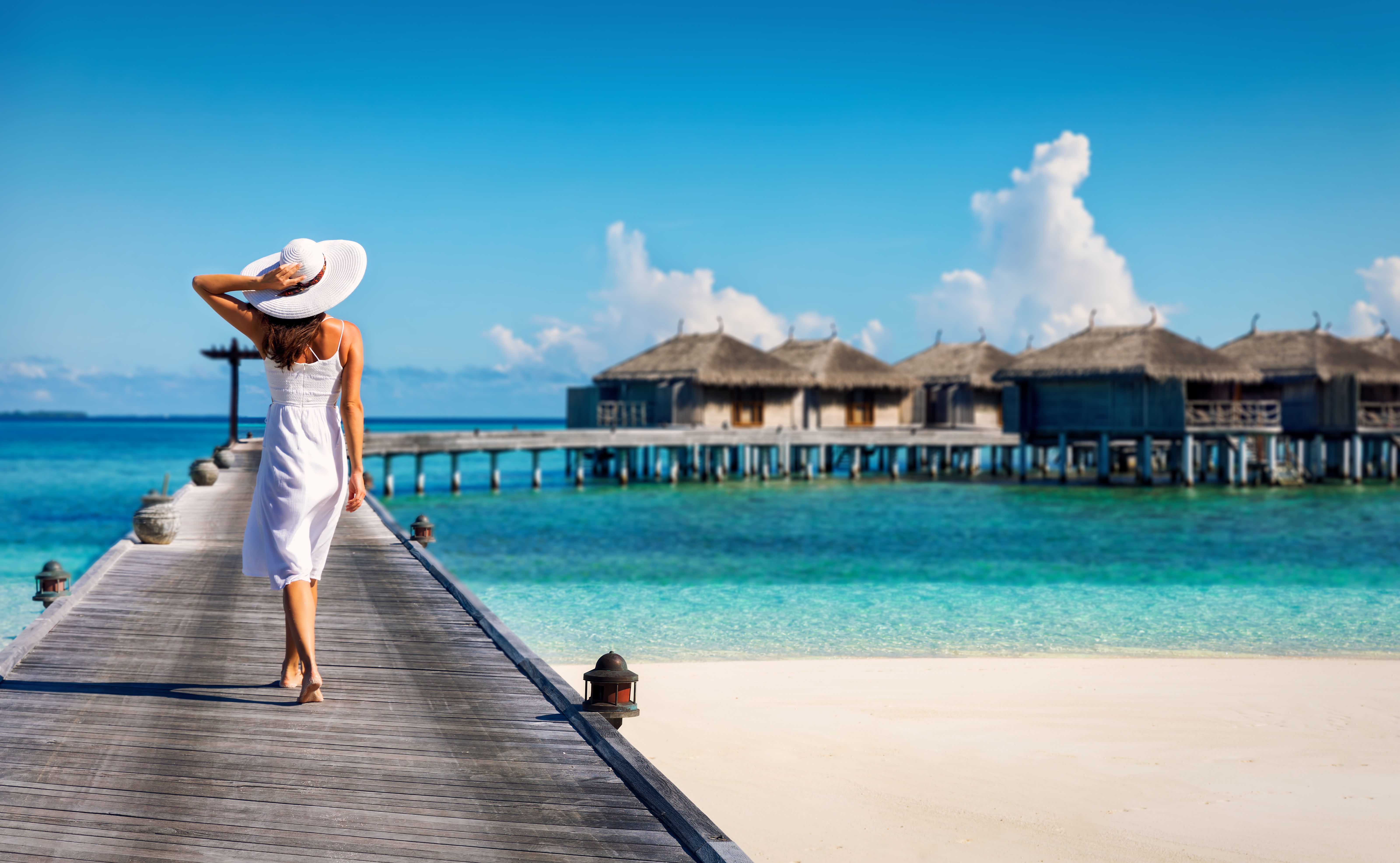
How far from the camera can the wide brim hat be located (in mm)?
4352

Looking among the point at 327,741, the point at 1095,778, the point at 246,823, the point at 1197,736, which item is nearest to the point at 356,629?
the point at 327,741

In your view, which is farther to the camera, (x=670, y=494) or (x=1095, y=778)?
(x=670, y=494)

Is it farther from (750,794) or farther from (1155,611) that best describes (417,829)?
(1155,611)

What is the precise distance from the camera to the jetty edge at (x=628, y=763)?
10.7 ft

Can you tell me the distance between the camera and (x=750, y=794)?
20.7 ft

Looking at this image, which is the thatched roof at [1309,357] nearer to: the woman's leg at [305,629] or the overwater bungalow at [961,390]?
the overwater bungalow at [961,390]

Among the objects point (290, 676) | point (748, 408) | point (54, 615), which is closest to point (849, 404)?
point (748, 408)

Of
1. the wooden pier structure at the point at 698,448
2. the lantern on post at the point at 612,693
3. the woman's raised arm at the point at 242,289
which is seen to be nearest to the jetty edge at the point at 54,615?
the woman's raised arm at the point at 242,289

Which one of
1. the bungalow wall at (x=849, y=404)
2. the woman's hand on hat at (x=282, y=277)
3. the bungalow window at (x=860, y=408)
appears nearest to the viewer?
the woman's hand on hat at (x=282, y=277)

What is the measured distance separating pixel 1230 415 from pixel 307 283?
115ft

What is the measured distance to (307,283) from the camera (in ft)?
14.4

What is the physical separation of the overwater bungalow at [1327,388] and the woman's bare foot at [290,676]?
36426 millimetres

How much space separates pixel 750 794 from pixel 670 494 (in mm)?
26714

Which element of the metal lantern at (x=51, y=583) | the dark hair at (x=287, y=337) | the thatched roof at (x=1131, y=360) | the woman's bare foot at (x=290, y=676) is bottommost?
the metal lantern at (x=51, y=583)
